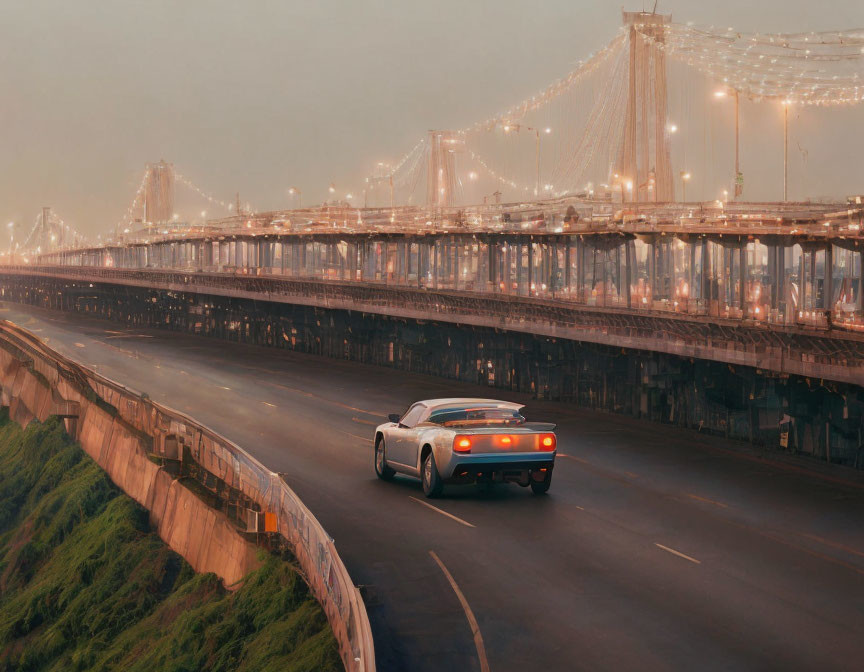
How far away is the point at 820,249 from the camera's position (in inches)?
1064

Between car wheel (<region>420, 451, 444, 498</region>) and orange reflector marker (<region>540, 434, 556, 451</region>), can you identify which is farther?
car wheel (<region>420, 451, 444, 498</region>)

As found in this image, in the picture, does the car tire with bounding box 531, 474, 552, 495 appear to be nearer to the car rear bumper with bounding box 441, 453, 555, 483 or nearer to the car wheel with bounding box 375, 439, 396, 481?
the car rear bumper with bounding box 441, 453, 555, 483

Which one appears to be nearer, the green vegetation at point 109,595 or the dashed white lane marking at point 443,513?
the green vegetation at point 109,595

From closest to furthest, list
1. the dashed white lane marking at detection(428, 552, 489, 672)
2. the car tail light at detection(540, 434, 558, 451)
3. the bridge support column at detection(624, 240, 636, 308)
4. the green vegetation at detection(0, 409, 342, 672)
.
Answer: the dashed white lane marking at detection(428, 552, 489, 672) < the green vegetation at detection(0, 409, 342, 672) < the car tail light at detection(540, 434, 558, 451) < the bridge support column at detection(624, 240, 636, 308)

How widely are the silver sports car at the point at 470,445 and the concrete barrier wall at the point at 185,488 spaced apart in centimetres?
325

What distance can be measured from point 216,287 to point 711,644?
63414 millimetres

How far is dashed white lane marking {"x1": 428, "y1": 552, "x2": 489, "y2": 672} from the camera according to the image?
1055 cm

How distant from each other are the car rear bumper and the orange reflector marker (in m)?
0.12

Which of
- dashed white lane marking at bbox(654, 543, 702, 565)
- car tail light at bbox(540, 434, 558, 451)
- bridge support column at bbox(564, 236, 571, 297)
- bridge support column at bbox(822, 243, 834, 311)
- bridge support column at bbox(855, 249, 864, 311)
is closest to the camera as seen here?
dashed white lane marking at bbox(654, 543, 702, 565)

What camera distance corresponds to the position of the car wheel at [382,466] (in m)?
21.0

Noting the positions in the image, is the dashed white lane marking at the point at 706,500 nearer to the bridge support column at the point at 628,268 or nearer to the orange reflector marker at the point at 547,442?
the orange reflector marker at the point at 547,442

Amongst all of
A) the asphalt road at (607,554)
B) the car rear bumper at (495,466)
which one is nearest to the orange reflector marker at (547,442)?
the car rear bumper at (495,466)

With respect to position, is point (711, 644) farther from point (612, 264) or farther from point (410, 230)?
point (410, 230)

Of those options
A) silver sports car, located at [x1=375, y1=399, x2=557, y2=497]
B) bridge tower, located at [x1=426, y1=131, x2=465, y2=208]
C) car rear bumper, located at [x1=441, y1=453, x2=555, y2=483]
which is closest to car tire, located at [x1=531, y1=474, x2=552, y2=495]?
silver sports car, located at [x1=375, y1=399, x2=557, y2=497]
